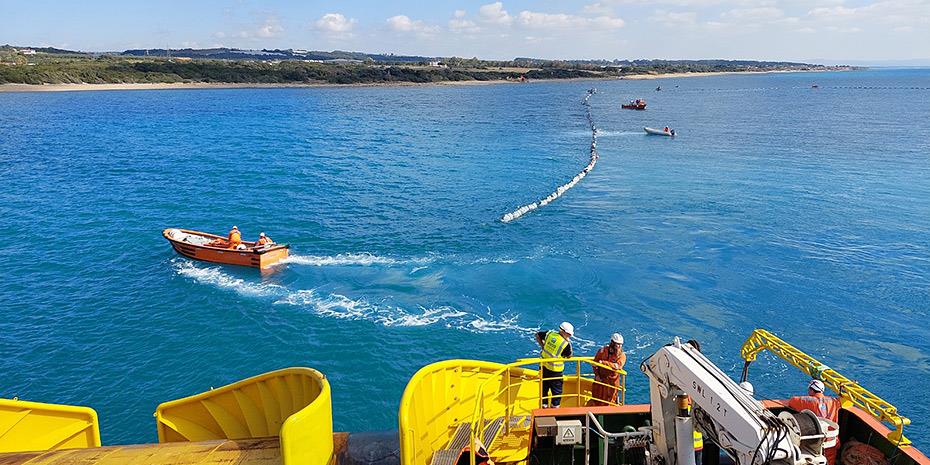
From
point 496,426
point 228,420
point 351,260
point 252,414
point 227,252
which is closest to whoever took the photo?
point 496,426

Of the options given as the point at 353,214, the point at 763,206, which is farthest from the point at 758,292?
the point at 353,214

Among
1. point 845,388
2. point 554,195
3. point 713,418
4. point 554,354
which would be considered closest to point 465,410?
point 554,354

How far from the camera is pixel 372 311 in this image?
72.2 ft

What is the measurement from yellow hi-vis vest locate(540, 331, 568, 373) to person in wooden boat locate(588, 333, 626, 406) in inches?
27.0

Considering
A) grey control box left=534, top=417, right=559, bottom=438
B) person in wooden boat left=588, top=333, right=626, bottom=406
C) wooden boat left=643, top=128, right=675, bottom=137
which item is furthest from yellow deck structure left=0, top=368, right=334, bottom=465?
wooden boat left=643, top=128, right=675, bottom=137

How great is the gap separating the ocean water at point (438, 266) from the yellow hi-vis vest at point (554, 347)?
253 inches

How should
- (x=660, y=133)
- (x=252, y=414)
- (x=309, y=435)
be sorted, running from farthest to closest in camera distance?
(x=660, y=133)
(x=252, y=414)
(x=309, y=435)

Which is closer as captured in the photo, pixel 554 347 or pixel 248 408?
pixel 554 347

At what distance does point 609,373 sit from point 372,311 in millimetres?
11989

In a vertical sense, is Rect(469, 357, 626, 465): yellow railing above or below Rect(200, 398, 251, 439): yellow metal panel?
above

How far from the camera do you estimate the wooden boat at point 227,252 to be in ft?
86.3

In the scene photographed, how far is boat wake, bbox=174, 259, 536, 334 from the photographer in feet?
68.8

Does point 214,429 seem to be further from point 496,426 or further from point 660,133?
point 660,133

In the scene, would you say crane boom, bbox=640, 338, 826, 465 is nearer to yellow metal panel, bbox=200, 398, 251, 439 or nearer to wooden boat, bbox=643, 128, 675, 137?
yellow metal panel, bbox=200, 398, 251, 439
